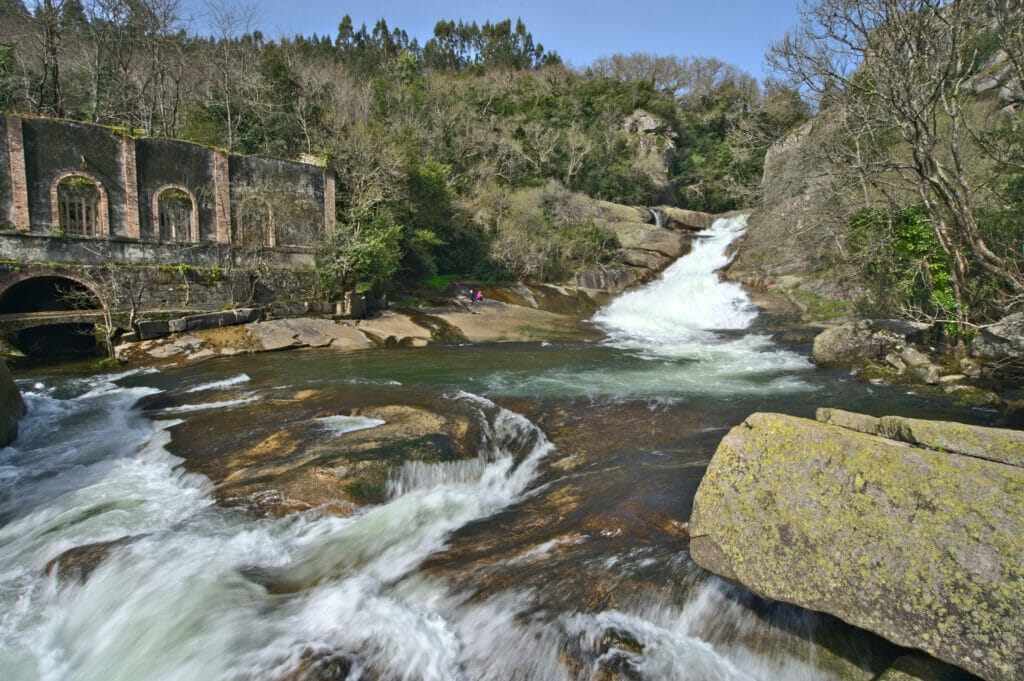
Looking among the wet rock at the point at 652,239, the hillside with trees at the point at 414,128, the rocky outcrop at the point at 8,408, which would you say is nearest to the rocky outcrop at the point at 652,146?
the hillside with trees at the point at 414,128

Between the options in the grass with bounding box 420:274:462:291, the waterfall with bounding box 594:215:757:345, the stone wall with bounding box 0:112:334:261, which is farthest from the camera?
the grass with bounding box 420:274:462:291

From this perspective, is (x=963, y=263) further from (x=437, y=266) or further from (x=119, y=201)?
(x=119, y=201)

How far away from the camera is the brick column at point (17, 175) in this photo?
53.6 feet

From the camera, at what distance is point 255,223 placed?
20656 millimetres

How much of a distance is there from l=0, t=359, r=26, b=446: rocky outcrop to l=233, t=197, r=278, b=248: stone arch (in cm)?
1286

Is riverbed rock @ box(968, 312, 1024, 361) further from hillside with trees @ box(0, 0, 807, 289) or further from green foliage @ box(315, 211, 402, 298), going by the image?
green foliage @ box(315, 211, 402, 298)

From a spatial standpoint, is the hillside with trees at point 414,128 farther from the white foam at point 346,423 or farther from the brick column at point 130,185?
the white foam at point 346,423

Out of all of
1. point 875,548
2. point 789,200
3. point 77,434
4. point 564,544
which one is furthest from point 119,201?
point 789,200

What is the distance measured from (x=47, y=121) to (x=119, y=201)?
293 centimetres

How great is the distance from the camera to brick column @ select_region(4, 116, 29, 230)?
1633 cm

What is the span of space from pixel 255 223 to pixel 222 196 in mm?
1469

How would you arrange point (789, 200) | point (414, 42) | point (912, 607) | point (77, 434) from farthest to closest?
point (414, 42)
point (789, 200)
point (77, 434)
point (912, 607)

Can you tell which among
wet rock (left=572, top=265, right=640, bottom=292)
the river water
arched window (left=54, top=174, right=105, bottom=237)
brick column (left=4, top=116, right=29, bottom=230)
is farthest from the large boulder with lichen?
brick column (left=4, top=116, right=29, bottom=230)

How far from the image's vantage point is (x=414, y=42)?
63.8 m
